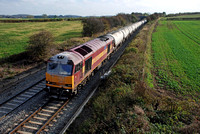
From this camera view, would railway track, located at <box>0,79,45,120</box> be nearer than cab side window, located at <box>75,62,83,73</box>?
Yes

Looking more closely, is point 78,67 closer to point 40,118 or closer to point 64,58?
point 64,58

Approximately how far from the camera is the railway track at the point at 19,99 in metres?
11.0

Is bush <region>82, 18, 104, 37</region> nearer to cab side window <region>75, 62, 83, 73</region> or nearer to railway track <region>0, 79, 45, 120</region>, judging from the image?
railway track <region>0, 79, 45, 120</region>

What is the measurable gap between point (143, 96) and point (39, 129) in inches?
301

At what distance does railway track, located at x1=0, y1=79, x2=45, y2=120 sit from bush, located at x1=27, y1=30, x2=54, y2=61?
8.48 m

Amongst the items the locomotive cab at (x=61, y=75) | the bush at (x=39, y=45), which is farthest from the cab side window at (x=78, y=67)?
the bush at (x=39, y=45)

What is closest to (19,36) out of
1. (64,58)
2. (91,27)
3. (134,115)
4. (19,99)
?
(91,27)

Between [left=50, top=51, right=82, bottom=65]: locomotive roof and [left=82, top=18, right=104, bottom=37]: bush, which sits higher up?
[left=82, top=18, right=104, bottom=37]: bush

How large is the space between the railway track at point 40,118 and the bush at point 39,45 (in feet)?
40.6

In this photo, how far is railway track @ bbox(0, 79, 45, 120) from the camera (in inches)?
433

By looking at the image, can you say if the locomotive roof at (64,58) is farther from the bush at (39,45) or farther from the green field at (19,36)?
the green field at (19,36)

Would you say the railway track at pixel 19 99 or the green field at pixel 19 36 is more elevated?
the green field at pixel 19 36

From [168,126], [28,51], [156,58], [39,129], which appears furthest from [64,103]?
[156,58]

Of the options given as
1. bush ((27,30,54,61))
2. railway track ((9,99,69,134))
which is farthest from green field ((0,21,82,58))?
railway track ((9,99,69,134))
